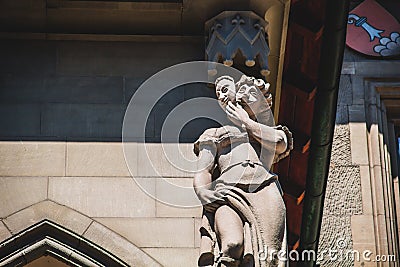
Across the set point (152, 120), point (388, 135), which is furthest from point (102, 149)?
point (388, 135)

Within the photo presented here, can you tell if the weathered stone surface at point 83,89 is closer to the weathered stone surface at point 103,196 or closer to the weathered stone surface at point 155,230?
the weathered stone surface at point 103,196

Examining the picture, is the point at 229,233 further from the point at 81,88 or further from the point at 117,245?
the point at 81,88

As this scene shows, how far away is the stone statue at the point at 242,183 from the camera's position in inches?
466

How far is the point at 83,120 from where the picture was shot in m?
13.9

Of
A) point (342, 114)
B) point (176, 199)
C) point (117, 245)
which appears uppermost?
point (342, 114)

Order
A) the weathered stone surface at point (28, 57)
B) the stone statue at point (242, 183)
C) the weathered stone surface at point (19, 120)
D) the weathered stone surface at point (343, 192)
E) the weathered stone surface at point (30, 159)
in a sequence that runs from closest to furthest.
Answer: the stone statue at point (242, 183) < the weathered stone surface at point (30, 159) < the weathered stone surface at point (19, 120) < the weathered stone surface at point (28, 57) < the weathered stone surface at point (343, 192)

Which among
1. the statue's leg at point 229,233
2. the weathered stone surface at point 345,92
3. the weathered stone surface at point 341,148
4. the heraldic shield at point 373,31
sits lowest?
the statue's leg at point 229,233

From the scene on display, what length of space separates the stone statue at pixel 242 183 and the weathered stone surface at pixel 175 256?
1.14m

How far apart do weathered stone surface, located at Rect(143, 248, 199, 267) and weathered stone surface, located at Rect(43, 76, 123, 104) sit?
137 cm

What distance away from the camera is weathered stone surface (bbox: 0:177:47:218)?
13477 mm

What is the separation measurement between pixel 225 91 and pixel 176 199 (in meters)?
1.29

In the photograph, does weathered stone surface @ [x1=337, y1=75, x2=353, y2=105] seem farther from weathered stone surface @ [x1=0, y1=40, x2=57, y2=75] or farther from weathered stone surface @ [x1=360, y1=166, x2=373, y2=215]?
weathered stone surface @ [x1=0, y1=40, x2=57, y2=75]
